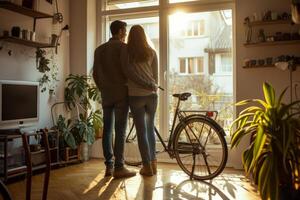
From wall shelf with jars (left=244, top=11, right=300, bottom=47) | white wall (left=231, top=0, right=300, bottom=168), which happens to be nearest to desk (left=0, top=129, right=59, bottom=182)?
white wall (left=231, top=0, right=300, bottom=168)

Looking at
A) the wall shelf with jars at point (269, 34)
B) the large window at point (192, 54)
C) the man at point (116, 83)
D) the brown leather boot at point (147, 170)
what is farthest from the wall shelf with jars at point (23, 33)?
the wall shelf with jars at point (269, 34)

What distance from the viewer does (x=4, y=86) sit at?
3.30m

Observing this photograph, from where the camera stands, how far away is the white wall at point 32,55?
3.63 metres

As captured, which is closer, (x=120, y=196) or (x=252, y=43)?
(x=120, y=196)

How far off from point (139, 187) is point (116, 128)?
2.16 feet

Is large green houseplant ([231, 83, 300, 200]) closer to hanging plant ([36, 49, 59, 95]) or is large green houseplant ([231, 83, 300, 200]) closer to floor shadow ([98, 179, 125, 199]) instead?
floor shadow ([98, 179, 125, 199])

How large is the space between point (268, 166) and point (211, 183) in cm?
139

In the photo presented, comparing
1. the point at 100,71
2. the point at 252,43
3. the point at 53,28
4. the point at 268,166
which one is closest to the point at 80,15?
the point at 53,28

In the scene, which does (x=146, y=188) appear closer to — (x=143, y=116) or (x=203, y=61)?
(x=143, y=116)

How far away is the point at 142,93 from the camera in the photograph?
10.7 feet

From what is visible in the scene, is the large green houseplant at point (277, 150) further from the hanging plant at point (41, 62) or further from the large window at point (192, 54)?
the hanging plant at point (41, 62)

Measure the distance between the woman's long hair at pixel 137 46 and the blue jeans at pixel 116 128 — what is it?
43 centimetres

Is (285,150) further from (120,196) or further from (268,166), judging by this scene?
(120,196)

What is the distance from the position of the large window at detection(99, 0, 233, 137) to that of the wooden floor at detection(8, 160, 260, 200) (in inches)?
38.1
